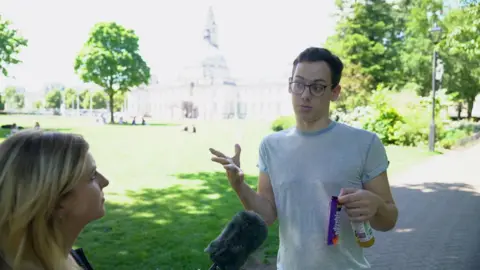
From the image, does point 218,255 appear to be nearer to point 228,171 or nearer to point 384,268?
point 228,171

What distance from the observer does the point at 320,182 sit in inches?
78.3

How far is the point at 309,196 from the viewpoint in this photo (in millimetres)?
2016

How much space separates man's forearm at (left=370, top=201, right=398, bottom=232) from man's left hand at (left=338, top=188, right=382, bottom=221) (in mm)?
172

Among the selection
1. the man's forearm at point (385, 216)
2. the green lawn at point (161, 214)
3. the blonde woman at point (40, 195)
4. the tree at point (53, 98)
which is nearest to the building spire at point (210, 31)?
the tree at point (53, 98)

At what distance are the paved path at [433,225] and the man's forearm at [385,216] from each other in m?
3.37

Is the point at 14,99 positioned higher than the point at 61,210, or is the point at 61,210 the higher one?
the point at 14,99

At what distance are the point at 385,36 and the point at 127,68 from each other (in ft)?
96.9

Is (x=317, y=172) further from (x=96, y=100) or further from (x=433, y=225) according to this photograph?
(x=96, y=100)

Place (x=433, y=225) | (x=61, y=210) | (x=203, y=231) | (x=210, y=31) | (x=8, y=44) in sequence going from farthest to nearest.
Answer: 1. (x=210, y=31)
2. (x=8, y=44)
3. (x=433, y=225)
4. (x=203, y=231)
5. (x=61, y=210)

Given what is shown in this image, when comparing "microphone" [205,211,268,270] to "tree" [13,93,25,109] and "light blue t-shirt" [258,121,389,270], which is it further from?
"tree" [13,93,25,109]

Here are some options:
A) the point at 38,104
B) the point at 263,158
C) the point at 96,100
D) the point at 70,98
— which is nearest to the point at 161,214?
the point at 263,158

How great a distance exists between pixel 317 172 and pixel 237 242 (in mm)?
879

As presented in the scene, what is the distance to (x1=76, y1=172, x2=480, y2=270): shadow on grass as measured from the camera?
5.45m

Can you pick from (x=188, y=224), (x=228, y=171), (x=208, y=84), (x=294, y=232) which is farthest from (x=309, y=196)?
(x=208, y=84)
